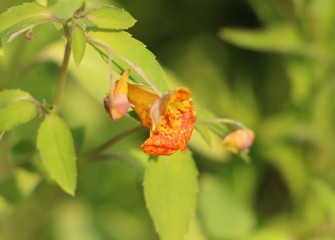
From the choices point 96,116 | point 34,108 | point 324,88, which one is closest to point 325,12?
point 324,88

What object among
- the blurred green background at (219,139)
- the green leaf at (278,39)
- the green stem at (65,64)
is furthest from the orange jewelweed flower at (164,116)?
the green leaf at (278,39)

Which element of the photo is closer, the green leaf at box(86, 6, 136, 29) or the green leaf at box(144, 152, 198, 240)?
the green leaf at box(86, 6, 136, 29)

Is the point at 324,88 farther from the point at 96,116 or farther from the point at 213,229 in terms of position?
the point at 96,116

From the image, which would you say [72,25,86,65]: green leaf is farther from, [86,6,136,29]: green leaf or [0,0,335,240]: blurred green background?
[0,0,335,240]: blurred green background

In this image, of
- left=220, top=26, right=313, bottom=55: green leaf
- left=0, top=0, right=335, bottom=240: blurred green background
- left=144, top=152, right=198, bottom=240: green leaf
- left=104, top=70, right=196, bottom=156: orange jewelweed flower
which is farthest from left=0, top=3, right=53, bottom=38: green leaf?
left=220, top=26, right=313, bottom=55: green leaf

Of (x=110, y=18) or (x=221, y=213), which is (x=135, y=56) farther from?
(x=221, y=213)

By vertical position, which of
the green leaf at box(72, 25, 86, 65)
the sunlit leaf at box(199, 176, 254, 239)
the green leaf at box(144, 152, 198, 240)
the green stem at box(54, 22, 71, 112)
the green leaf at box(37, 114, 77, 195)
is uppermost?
the green leaf at box(72, 25, 86, 65)
